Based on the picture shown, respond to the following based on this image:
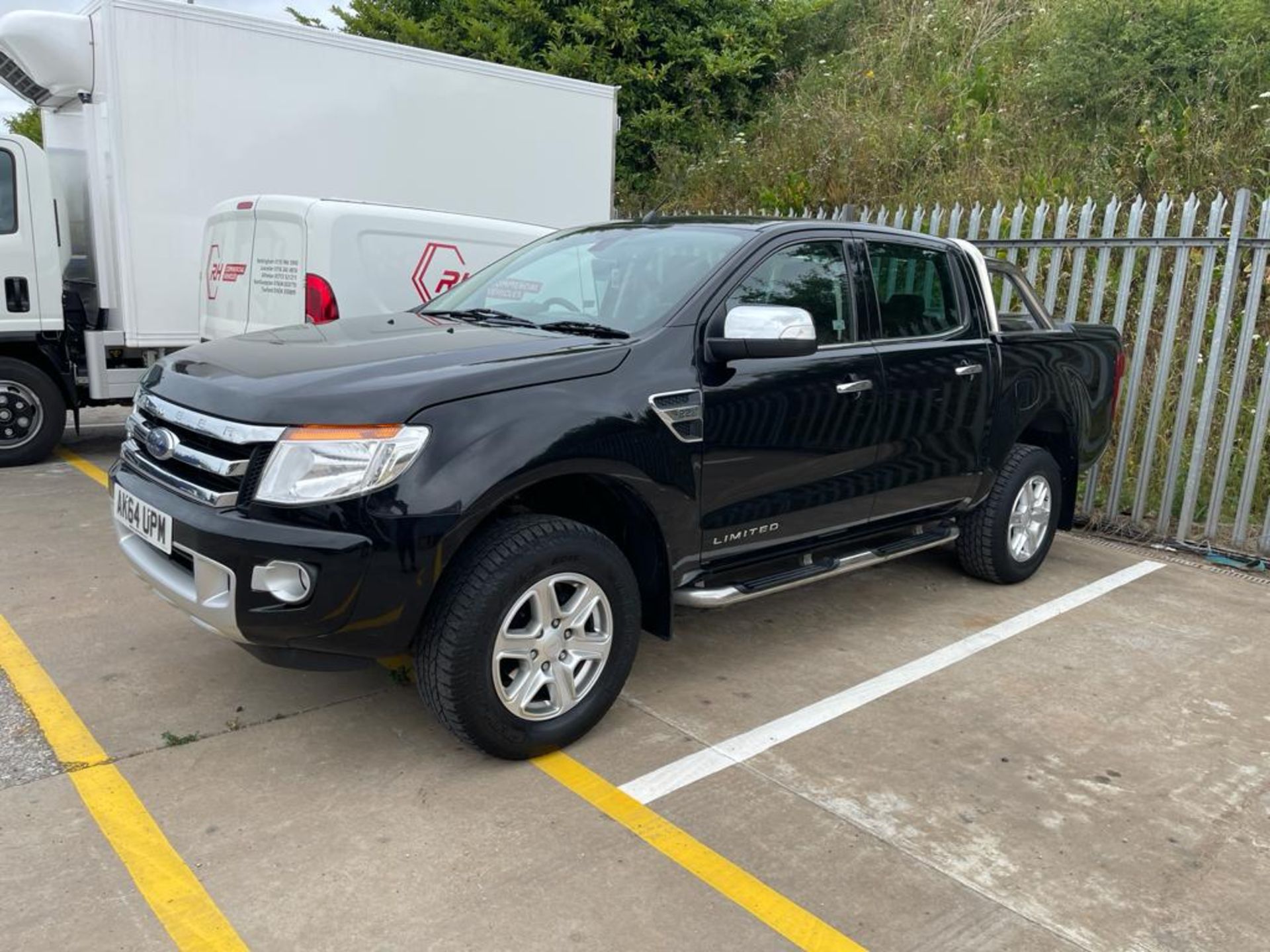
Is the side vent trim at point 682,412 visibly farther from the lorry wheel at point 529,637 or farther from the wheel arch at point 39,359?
the wheel arch at point 39,359

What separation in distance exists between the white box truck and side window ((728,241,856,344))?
4.73 metres

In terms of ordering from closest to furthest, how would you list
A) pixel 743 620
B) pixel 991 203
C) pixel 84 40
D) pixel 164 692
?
pixel 164 692
pixel 743 620
pixel 84 40
pixel 991 203

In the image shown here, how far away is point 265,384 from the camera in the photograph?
9.91ft

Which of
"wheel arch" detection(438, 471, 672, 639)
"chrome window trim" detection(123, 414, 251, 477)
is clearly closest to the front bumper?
"chrome window trim" detection(123, 414, 251, 477)

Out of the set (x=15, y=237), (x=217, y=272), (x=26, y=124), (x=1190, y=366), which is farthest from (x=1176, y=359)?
(x=26, y=124)

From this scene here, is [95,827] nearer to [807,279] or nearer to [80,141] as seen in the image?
[807,279]

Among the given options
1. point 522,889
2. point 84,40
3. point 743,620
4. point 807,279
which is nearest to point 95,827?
point 522,889

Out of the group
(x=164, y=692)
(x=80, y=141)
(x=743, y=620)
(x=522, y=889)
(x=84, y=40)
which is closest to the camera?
(x=522, y=889)

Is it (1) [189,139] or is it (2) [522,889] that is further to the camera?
(1) [189,139]

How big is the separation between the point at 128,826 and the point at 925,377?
347 centimetres

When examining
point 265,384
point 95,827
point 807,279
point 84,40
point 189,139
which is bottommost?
point 95,827

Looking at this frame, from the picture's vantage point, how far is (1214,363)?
591cm

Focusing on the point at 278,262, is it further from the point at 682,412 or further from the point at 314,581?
the point at 314,581

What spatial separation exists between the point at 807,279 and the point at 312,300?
3144 millimetres
